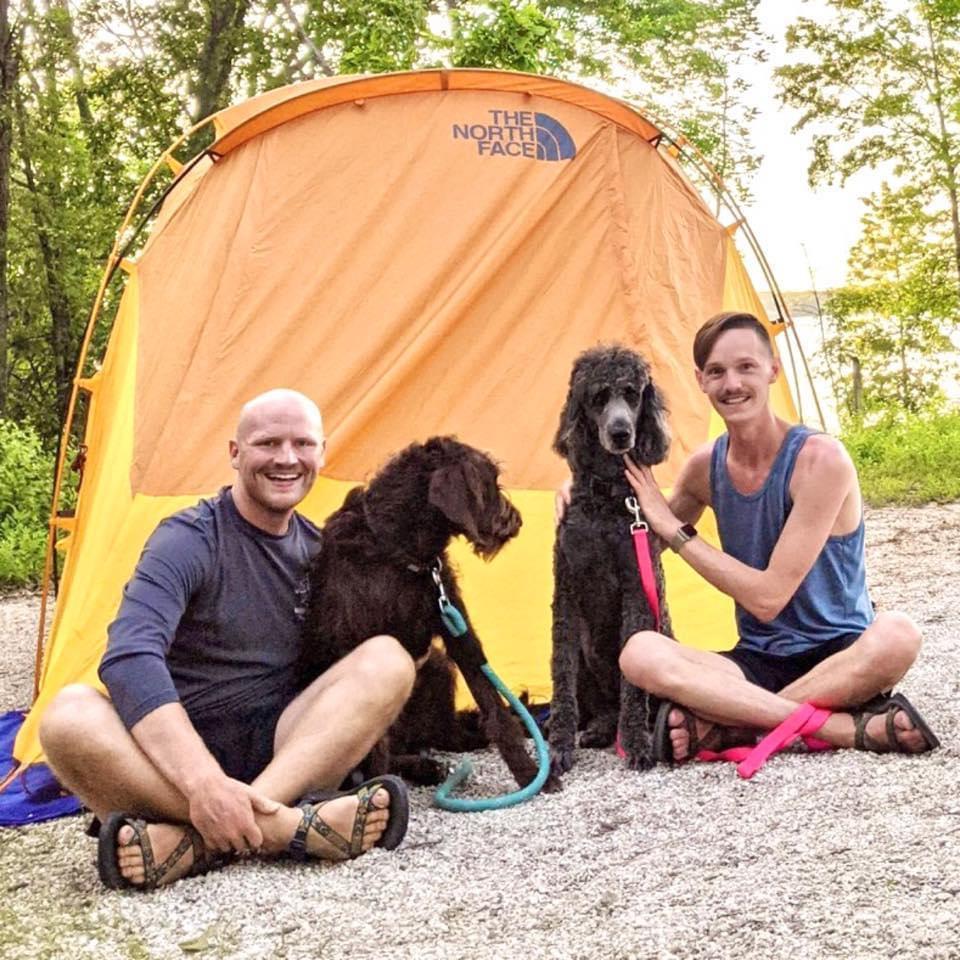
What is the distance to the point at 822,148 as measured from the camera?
48.1 feet

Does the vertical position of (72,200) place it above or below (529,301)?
above

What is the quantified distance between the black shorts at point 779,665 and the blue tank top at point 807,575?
0.02m

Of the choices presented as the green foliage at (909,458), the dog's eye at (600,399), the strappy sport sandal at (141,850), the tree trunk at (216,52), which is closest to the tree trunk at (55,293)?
the tree trunk at (216,52)

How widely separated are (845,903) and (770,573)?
1.19m

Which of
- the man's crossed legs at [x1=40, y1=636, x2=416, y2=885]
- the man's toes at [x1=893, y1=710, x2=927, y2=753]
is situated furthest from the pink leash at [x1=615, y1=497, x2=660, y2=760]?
the man's crossed legs at [x1=40, y1=636, x2=416, y2=885]

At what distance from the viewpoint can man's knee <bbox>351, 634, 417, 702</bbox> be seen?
279cm

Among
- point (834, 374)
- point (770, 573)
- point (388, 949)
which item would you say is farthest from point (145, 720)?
point (834, 374)

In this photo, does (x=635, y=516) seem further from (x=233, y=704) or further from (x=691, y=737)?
(x=233, y=704)

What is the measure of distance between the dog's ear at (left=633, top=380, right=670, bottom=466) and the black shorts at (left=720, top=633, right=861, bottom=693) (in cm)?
63

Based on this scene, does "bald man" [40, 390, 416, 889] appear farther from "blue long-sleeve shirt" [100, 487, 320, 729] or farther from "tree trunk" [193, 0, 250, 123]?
"tree trunk" [193, 0, 250, 123]

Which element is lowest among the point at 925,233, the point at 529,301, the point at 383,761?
the point at 383,761

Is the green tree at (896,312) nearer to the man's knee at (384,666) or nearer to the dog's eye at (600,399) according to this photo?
the dog's eye at (600,399)

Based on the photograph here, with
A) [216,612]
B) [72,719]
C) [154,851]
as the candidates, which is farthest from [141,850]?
[216,612]

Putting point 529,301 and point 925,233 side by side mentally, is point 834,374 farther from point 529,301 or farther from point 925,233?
point 529,301
